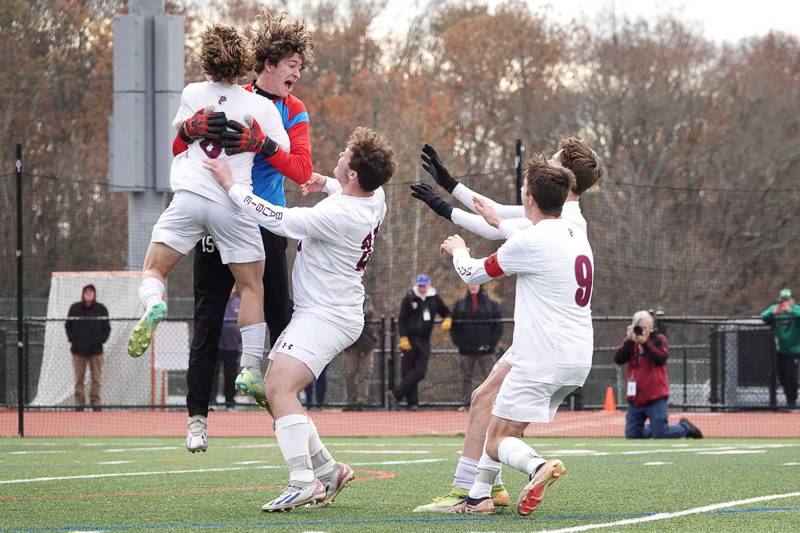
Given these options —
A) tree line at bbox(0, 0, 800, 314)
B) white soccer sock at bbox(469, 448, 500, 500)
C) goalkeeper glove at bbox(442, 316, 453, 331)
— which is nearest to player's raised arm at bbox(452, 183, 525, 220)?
white soccer sock at bbox(469, 448, 500, 500)

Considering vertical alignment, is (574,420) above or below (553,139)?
below

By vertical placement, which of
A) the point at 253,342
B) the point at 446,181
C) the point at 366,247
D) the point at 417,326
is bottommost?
the point at 417,326

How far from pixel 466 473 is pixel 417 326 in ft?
37.9

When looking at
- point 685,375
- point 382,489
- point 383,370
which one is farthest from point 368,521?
point 685,375

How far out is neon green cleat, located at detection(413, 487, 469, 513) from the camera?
22.2 feet

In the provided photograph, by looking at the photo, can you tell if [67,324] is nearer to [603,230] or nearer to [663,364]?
[663,364]

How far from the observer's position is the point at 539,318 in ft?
21.5

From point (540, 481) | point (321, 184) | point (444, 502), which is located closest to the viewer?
point (540, 481)

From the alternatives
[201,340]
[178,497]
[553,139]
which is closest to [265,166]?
[201,340]

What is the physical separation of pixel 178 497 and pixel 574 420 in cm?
1002

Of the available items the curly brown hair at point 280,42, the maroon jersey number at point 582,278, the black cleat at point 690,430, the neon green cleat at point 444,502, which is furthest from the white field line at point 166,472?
the black cleat at point 690,430

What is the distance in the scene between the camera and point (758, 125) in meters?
40.2

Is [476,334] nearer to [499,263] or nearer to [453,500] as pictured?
[453,500]

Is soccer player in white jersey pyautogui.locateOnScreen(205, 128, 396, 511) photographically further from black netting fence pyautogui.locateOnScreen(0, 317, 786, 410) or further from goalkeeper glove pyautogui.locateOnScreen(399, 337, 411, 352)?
goalkeeper glove pyautogui.locateOnScreen(399, 337, 411, 352)
